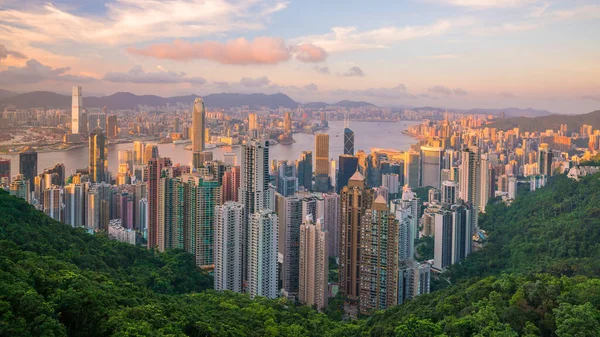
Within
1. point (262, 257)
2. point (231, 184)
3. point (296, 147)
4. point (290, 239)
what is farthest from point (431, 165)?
point (262, 257)

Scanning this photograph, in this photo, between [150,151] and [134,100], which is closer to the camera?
[134,100]

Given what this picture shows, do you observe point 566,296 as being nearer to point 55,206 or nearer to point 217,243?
point 217,243

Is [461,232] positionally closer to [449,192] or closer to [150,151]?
[449,192]

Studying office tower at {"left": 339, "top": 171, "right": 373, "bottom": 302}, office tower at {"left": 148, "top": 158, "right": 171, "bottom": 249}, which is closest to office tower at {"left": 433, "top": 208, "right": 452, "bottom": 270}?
office tower at {"left": 339, "top": 171, "right": 373, "bottom": 302}

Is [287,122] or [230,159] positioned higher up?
[287,122]

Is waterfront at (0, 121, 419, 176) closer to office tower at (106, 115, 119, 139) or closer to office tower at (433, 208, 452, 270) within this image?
office tower at (106, 115, 119, 139)

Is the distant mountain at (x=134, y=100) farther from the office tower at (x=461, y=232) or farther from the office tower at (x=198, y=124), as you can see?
the office tower at (x=461, y=232)

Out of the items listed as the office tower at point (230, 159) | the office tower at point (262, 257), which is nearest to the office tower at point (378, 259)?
the office tower at point (262, 257)
